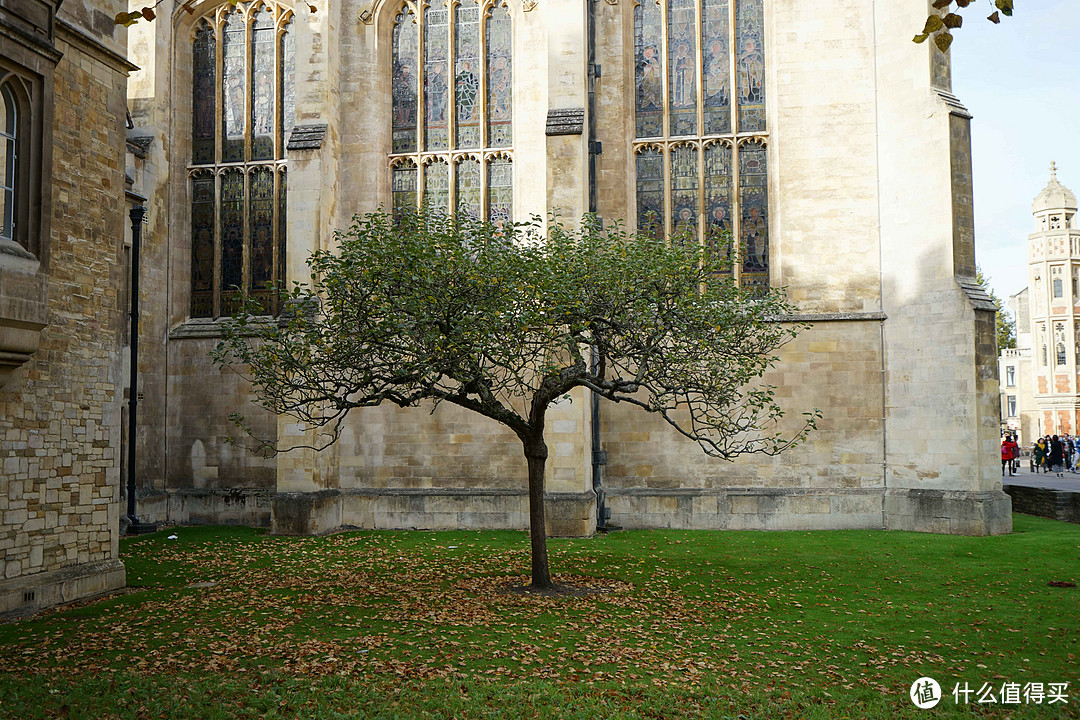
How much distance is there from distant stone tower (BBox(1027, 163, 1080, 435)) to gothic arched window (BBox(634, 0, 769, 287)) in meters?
48.7

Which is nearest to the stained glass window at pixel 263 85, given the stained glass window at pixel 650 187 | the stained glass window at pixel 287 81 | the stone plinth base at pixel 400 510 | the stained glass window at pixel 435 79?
the stained glass window at pixel 287 81

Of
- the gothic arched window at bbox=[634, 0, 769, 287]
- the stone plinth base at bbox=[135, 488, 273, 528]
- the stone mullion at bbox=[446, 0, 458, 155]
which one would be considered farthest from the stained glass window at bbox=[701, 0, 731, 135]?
the stone plinth base at bbox=[135, 488, 273, 528]

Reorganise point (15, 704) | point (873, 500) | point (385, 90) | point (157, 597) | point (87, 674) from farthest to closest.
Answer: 1. point (385, 90)
2. point (873, 500)
3. point (157, 597)
4. point (87, 674)
5. point (15, 704)

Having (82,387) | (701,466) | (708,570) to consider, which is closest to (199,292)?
(82,387)

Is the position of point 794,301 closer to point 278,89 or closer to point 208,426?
point 278,89

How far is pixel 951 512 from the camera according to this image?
14.8 m

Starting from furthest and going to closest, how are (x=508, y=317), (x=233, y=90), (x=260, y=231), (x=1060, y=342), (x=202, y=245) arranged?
(x=1060, y=342) → (x=233, y=90) → (x=202, y=245) → (x=260, y=231) → (x=508, y=317)

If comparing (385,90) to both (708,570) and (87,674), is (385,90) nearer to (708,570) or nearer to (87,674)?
(708,570)

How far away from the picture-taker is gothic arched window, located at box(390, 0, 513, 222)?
57.5 ft

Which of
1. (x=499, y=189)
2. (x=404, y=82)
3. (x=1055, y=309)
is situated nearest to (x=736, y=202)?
(x=499, y=189)

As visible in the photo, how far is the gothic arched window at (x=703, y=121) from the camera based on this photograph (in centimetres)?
1705

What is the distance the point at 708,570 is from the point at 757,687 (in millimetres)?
5275

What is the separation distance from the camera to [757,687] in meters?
6.41

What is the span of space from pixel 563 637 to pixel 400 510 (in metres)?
9.23
